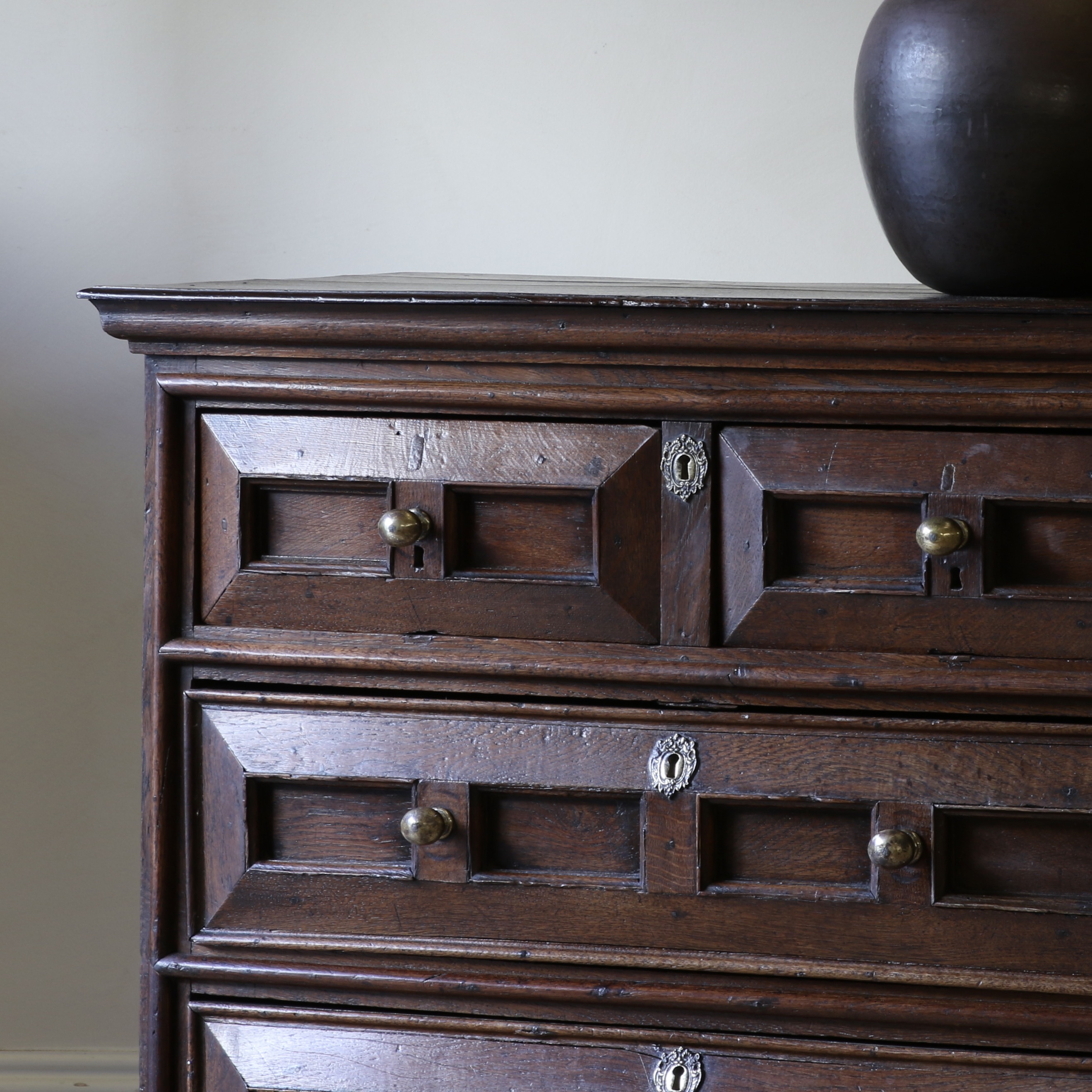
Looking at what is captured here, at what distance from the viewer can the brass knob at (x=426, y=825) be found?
→ 34.3 inches

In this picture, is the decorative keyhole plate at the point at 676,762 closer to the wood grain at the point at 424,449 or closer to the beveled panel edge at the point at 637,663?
the beveled panel edge at the point at 637,663

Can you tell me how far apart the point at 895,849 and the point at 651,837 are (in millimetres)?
169

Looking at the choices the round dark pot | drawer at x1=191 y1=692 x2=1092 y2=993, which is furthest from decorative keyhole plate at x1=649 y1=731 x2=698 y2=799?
the round dark pot

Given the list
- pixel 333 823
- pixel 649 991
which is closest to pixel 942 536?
pixel 649 991

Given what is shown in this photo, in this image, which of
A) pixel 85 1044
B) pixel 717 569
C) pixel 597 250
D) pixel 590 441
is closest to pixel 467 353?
pixel 590 441

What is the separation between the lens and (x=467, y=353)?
845 millimetres

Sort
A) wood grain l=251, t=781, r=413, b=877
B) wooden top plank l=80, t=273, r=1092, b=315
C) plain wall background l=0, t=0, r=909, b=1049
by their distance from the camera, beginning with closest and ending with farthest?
wooden top plank l=80, t=273, r=1092, b=315 < wood grain l=251, t=781, r=413, b=877 < plain wall background l=0, t=0, r=909, b=1049

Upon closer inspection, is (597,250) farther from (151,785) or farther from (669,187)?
(151,785)

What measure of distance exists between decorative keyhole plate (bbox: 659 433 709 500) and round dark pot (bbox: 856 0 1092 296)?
0.24 meters

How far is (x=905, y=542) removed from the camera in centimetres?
84

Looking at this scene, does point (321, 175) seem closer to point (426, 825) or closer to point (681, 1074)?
point (426, 825)

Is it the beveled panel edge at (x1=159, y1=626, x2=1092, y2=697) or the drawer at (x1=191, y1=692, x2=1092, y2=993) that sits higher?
the beveled panel edge at (x1=159, y1=626, x2=1092, y2=697)

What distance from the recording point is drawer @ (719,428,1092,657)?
0.82m

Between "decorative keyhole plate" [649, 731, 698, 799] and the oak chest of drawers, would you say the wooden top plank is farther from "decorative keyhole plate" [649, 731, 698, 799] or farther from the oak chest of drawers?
"decorative keyhole plate" [649, 731, 698, 799]
